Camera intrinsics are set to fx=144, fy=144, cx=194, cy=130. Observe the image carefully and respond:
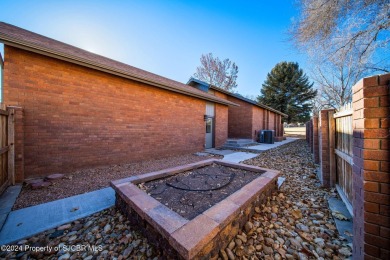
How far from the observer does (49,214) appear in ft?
Answer: 8.04

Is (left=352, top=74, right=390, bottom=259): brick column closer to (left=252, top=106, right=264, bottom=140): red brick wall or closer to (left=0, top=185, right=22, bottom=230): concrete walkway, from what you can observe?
(left=0, top=185, right=22, bottom=230): concrete walkway

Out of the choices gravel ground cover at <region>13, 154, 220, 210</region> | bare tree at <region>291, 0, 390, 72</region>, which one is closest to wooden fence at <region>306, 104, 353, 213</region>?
bare tree at <region>291, 0, 390, 72</region>

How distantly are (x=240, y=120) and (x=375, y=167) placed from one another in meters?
12.7

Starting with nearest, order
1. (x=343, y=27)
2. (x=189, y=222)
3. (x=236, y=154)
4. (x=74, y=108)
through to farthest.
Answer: (x=189, y=222) → (x=74, y=108) → (x=343, y=27) → (x=236, y=154)

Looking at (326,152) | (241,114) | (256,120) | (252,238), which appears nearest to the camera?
(252,238)

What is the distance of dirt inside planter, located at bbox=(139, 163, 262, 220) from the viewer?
7.33 ft

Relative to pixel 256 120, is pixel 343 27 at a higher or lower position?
higher

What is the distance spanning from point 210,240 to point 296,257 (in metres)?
1.12

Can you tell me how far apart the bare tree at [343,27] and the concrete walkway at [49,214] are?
8415mm

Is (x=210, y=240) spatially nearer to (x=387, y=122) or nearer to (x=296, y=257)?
(x=296, y=257)

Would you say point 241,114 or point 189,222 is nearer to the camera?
point 189,222

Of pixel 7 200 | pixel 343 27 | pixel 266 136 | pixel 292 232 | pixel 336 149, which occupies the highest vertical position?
pixel 343 27

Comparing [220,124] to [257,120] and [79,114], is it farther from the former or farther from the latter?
[79,114]

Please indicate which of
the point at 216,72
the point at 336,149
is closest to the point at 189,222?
the point at 336,149
